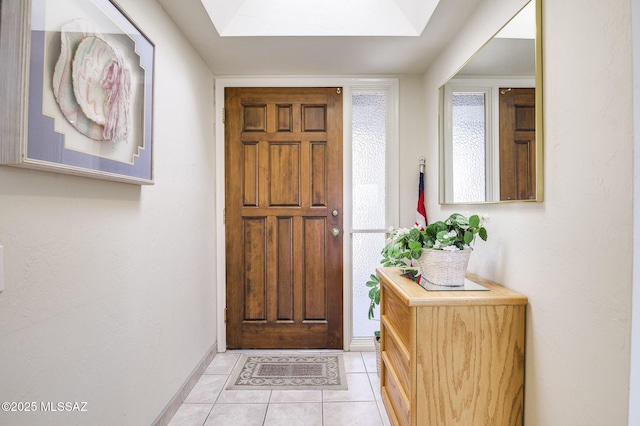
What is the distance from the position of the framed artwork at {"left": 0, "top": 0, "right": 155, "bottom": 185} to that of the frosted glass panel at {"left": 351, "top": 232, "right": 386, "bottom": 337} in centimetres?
167

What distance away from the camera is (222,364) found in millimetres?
2449

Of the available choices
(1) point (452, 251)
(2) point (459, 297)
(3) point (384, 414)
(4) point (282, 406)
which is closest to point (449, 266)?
(1) point (452, 251)

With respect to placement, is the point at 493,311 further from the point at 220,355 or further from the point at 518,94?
the point at 220,355

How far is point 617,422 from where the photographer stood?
91cm

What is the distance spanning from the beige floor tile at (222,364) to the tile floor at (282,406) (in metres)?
0.07

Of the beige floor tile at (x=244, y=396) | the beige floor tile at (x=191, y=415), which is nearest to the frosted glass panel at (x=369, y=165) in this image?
the beige floor tile at (x=244, y=396)

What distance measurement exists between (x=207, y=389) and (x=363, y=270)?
1.36 m

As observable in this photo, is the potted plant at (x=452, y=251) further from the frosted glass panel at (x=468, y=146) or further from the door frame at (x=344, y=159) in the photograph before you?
the door frame at (x=344, y=159)

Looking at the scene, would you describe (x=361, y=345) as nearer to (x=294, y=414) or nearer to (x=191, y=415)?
(x=294, y=414)

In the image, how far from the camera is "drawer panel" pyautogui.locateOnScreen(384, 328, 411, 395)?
139 centimetres

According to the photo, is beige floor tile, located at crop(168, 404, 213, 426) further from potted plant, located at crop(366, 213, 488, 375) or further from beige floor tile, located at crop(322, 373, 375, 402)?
potted plant, located at crop(366, 213, 488, 375)

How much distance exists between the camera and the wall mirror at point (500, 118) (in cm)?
127

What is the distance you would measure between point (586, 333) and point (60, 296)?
5.23 ft

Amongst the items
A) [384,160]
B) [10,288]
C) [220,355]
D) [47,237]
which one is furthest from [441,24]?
[220,355]
